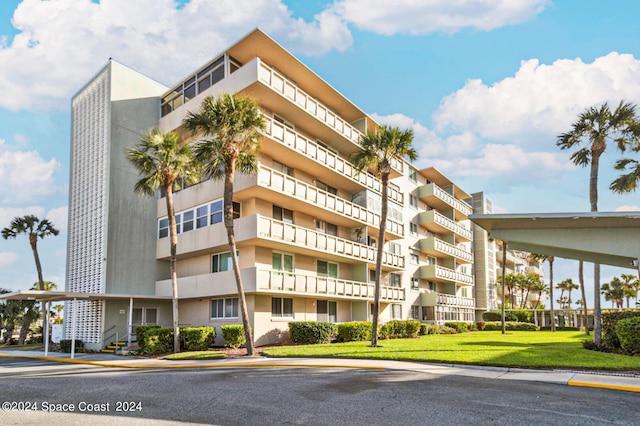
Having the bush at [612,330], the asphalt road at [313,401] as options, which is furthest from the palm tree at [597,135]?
the asphalt road at [313,401]

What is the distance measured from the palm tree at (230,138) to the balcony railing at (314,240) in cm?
355

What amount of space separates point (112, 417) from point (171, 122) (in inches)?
996

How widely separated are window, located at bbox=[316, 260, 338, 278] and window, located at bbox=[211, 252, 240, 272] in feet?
20.3

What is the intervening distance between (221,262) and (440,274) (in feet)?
85.9

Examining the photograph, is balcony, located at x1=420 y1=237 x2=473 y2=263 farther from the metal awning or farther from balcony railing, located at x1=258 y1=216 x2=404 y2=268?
the metal awning

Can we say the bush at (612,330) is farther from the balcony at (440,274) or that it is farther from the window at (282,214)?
the balcony at (440,274)

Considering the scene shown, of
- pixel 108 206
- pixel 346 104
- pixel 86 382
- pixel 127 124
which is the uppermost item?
pixel 346 104

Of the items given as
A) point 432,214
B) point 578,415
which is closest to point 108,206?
point 578,415

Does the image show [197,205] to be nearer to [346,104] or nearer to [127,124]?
[127,124]

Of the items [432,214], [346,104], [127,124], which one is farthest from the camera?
[432,214]

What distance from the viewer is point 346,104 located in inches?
1378

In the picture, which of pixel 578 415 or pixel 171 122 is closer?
pixel 578 415

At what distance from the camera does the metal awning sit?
617 inches

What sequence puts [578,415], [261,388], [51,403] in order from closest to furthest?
[578,415] → [51,403] → [261,388]
